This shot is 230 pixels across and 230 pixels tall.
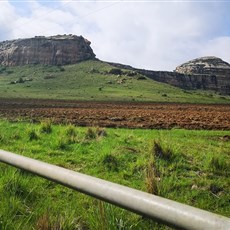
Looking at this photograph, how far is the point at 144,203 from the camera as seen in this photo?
81.4 inches

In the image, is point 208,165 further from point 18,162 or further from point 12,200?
point 18,162

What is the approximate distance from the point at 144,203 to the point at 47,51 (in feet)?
562

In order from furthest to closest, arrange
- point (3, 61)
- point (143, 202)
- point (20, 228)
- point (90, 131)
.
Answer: point (3, 61), point (90, 131), point (20, 228), point (143, 202)

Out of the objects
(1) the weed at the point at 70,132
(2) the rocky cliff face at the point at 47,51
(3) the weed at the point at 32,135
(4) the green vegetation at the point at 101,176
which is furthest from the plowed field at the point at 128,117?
(2) the rocky cliff face at the point at 47,51

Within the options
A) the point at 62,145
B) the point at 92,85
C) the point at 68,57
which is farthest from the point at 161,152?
the point at 68,57

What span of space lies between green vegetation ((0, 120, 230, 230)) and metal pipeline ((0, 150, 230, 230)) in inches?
31.1

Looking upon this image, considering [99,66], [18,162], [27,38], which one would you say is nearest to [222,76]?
[99,66]

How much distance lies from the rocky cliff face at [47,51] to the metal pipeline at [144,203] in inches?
6285

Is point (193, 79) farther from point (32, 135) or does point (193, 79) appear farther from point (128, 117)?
point (32, 135)

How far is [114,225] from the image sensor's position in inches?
138

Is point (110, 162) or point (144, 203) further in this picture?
point (110, 162)

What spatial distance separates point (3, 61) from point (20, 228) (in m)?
177

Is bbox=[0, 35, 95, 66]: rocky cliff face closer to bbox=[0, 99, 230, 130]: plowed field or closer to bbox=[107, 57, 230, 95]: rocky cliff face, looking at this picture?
bbox=[107, 57, 230, 95]: rocky cliff face

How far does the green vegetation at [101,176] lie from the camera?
4.06 m
